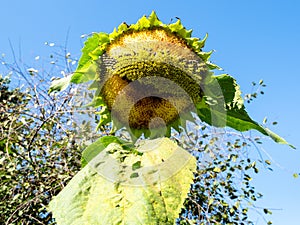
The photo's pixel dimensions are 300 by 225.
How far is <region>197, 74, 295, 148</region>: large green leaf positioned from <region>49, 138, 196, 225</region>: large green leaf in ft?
0.32

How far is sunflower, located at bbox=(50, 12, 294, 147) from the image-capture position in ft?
2.48

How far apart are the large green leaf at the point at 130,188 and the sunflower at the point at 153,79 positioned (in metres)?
0.06

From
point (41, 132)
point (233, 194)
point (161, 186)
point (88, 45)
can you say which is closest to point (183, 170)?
point (161, 186)

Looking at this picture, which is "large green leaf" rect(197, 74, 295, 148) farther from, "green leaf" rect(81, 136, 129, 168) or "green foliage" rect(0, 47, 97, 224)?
"green foliage" rect(0, 47, 97, 224)

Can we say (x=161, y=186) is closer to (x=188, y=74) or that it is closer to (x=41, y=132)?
(x=188, y=74)

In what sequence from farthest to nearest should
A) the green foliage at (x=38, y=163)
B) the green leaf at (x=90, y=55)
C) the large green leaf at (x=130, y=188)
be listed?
1. the green foliage at (x=38, y=163)
2. the green leaf at (x=90, y=55)
3. the large green leaf at (x=130, y=188)

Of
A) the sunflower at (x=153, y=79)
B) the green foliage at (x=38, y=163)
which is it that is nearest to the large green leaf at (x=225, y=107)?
the sunflower at (x=153, y=79)

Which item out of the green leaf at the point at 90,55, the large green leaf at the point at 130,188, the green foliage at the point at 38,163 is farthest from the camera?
the green foliage at the point at 38,163

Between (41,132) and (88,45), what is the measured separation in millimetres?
3063

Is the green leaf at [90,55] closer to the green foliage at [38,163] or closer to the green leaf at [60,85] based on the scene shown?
the green leaf at [60,85]

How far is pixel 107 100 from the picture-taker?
2.66 ft

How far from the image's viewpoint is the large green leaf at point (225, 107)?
32.4 inches

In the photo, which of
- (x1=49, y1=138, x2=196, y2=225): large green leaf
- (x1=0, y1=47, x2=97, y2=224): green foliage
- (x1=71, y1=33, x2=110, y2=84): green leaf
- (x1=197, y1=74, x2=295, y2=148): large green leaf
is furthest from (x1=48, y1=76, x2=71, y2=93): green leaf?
(x1=0, y1=47, x2=97, y2=224): green foliage

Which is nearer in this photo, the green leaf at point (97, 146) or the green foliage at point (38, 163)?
the green leaf at point (97, 146)
